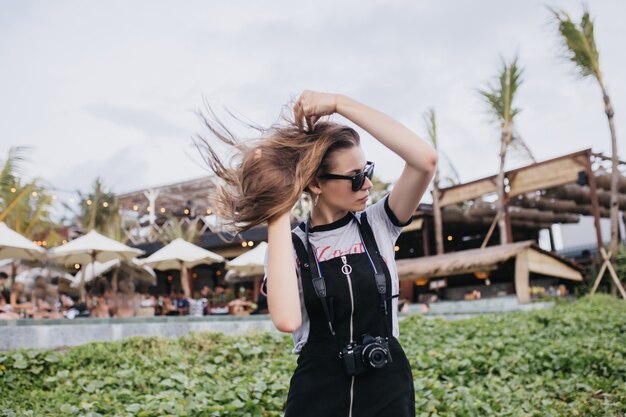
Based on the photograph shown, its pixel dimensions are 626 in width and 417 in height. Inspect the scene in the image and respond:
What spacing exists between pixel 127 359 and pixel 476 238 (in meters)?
21.3

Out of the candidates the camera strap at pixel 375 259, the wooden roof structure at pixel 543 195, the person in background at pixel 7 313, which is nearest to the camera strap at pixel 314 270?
the camera strap at pixel 375 259

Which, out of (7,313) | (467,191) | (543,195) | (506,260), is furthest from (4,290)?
(543,195)

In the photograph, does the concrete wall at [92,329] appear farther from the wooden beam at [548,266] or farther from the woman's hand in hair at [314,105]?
the wooden beam at [548,266]

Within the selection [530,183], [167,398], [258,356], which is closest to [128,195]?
[530,183]

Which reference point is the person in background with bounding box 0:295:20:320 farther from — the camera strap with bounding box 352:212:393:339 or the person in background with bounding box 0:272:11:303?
the camera strap with bounding box 352:212:393:339

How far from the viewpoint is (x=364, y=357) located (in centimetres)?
167

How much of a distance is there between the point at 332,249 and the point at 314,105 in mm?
478

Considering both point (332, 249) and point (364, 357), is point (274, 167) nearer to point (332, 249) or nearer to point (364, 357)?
point (332, 249)

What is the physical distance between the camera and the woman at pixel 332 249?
5.52 ft

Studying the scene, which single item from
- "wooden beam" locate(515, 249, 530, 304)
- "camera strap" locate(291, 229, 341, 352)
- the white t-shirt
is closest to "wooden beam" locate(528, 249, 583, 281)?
"wooden beam" locate(515, 249, 530, 304)

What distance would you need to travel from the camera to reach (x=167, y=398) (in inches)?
161

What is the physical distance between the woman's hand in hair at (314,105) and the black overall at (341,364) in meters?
0.47

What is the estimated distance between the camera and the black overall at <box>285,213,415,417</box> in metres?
1.69

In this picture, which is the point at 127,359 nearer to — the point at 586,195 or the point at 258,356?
the point at 258,356
